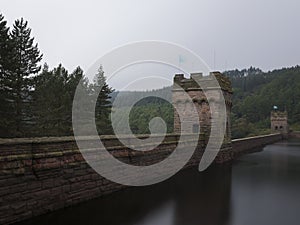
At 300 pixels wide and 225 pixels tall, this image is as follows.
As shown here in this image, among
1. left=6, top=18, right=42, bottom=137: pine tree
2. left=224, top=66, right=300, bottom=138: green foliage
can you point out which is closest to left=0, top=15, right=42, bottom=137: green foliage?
left=6, top=18, right=42, bottom=137: pine tree

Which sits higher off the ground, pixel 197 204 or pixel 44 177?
pixel 44 177

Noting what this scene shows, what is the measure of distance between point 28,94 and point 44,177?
1721cm

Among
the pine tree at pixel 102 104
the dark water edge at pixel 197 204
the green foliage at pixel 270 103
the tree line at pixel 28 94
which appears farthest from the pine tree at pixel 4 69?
the green foliage at pixel 270 103

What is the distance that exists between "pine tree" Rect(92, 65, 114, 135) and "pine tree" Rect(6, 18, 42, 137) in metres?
6.73

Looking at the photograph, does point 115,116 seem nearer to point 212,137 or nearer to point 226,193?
point 212,137

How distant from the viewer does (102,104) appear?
3170 cm

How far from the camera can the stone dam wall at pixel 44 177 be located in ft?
17.4

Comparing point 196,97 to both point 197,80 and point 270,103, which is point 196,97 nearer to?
point 197,80

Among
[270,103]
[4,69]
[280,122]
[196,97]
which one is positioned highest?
[270,103]

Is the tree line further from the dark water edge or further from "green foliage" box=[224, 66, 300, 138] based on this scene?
"green foliage" box=[224, 66, 300, 138]

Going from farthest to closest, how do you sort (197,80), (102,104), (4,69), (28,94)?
(102,104), (28,94), (4,69), (197,80)

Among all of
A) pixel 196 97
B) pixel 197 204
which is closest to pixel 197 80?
pixel 196 97

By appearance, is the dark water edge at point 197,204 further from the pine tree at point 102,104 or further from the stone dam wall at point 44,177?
the pine tree at point 102,104

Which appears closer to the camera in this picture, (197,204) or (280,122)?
(197,204)
